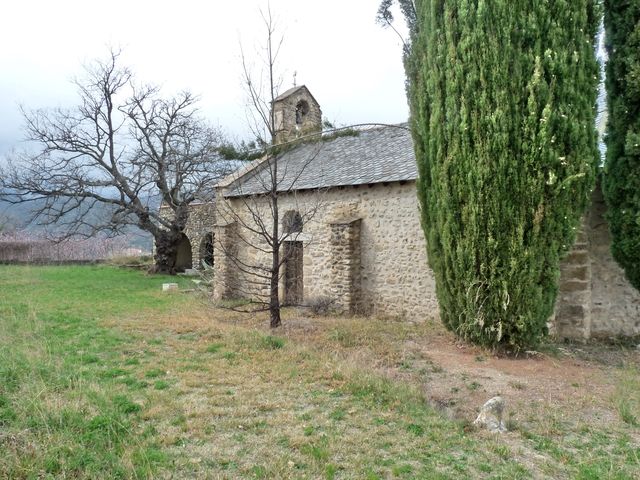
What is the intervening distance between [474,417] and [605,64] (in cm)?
685

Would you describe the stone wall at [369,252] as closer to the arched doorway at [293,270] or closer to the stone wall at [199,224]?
the arched doorway at [293,270]

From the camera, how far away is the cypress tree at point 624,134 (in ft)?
25.3

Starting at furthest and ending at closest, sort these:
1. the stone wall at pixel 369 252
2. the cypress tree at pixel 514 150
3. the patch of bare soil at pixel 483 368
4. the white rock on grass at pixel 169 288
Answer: the white rock on grass at pixel 169 288, the stone wall at pixel 369 252, the cypress tree at pixel 514 150, the patch of bare soil at pixel 483 368

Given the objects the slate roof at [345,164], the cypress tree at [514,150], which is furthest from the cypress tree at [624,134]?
the slate roof at [345,164]

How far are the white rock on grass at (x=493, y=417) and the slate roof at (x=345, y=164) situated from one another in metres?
6.51

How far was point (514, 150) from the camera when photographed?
7129 mm

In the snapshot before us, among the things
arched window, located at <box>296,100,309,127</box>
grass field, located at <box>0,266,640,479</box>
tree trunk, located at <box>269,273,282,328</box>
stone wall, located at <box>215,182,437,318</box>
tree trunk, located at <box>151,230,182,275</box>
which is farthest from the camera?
tree trunk, located at <box>151,230,182,275</box>

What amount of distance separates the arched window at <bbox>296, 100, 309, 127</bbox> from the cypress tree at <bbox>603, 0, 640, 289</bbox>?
11.5 m

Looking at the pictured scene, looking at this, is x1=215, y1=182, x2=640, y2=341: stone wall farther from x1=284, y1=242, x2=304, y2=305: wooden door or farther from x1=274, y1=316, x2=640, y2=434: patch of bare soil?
x1=274, y1=316, x2=640, y2=434: patch of bare soil

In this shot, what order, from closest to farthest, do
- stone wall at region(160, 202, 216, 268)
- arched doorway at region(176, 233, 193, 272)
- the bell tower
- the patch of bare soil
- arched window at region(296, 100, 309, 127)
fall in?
the patch of bare soil
the bell tower
arched window at region(296, 100, 309, 127)
stone wall at region(160, 202, 216, 268)
arched doorway at region(176, 233, 193, 272)

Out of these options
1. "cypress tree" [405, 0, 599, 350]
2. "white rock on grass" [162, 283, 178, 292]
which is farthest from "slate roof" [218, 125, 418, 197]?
"white rock on grass" [162, 283, 178, 292]

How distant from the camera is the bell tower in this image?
17.0m

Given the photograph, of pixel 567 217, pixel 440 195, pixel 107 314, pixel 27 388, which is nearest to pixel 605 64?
pixel 567 217

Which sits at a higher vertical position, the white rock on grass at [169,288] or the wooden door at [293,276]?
the wooden door at [293,276]
